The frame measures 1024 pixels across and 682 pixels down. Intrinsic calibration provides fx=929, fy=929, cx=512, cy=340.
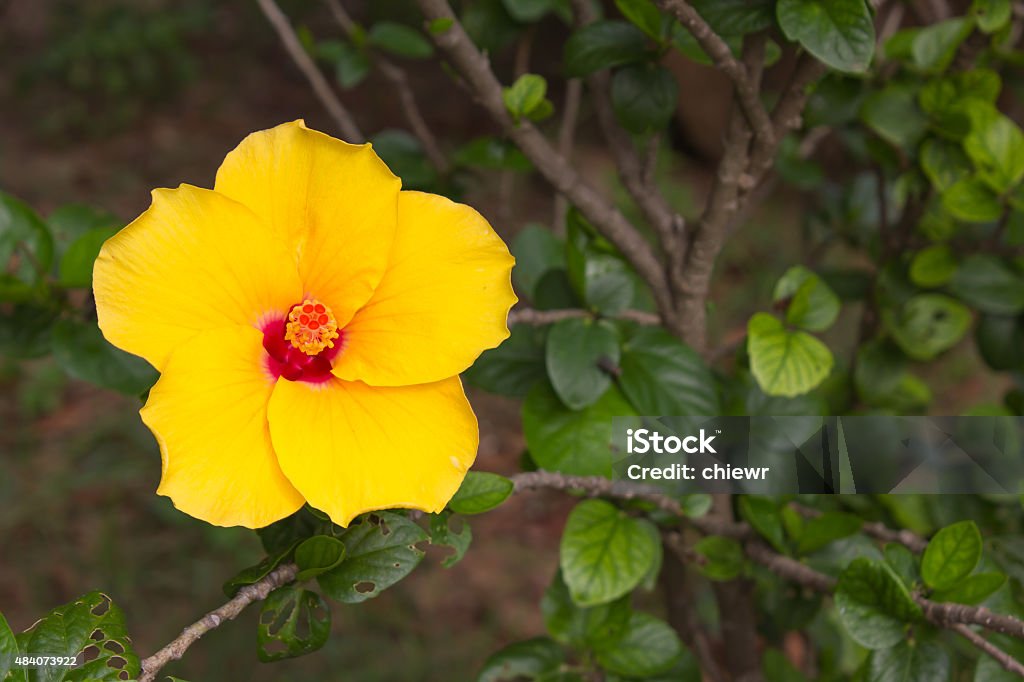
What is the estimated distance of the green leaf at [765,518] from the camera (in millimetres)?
1312

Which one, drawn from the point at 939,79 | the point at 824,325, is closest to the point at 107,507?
the point at 824,325

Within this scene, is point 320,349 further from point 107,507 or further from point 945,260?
point 107,507

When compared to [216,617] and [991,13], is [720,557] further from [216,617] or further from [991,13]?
[991,13]

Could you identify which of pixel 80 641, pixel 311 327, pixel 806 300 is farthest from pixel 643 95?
pixel 80 641

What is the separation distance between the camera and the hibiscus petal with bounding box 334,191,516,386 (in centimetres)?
97

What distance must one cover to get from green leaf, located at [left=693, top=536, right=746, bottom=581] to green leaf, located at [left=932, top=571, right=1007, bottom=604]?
Result: 0.32 m

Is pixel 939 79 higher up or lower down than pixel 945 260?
higher up

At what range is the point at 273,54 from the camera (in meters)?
4.60

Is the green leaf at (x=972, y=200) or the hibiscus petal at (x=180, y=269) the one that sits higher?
the hibiscus petal at (x=180, y=269)

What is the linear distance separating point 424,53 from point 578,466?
917 millimetres

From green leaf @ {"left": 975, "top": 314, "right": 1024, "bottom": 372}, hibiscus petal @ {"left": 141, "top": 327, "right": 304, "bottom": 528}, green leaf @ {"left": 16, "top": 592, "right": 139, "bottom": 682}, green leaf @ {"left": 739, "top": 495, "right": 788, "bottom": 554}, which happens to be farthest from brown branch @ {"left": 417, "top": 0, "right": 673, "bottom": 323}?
green leaf @ {"left": 16, "top": 592, "right": 139, "bottom": 682}

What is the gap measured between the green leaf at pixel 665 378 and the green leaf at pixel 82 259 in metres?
0.73

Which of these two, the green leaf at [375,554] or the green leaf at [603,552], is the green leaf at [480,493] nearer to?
the green leaf at [375,554]

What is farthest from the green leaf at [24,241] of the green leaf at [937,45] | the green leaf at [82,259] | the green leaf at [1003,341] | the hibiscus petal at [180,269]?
the green leaf at [1003,341]
